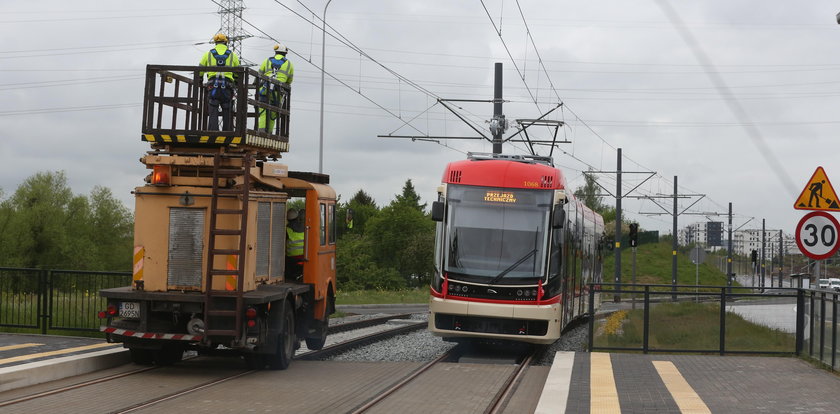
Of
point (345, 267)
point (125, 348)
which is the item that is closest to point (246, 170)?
point (125, 348)

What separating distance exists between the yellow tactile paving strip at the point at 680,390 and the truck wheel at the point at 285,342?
5.27m

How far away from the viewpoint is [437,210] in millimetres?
18359

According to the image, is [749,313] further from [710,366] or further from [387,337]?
[387,337]

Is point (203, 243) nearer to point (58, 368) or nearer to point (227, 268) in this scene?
point (227, 268)

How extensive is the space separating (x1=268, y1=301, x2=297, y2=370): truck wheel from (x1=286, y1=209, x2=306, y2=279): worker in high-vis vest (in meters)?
1.07

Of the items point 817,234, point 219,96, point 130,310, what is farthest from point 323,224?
point 817,234

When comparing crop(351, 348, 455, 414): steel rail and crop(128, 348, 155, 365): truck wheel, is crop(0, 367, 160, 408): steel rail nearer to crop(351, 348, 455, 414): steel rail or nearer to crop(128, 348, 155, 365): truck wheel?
crop(128, 348, 155, 365): truck wheel

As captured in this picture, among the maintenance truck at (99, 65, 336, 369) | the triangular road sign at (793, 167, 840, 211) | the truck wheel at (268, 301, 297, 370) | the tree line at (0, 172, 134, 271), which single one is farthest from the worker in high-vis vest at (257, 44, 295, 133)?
the tree line at (0, 172, 134, 271)

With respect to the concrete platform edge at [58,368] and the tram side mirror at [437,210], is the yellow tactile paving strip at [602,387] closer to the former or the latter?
the tram side mirror at [437,210]

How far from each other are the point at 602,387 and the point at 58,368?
6683 millimetres

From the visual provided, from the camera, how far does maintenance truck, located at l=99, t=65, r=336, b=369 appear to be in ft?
45.0

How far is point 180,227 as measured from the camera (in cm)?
1414

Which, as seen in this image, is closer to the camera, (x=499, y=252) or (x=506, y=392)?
(x=506, y=392)

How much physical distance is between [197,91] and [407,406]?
5879 millimetres
